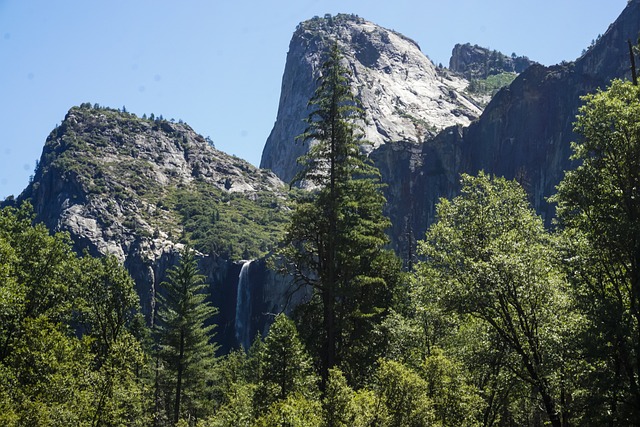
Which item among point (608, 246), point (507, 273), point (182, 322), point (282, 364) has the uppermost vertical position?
point (608, 246)

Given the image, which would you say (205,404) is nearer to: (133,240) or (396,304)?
(396,304)

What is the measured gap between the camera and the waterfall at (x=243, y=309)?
358 feet

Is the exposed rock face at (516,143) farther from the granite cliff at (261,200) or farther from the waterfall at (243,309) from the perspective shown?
the waterfall at (243,309)

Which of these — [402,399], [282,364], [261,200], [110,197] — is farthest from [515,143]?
[110,197]

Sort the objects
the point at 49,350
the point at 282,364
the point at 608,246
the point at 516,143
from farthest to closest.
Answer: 1. the point at 516,143
2. the point at 282,364
3. the point at 49,350
4. the point at 608,246

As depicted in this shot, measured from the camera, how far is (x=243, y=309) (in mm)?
115188

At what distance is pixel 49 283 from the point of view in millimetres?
27031

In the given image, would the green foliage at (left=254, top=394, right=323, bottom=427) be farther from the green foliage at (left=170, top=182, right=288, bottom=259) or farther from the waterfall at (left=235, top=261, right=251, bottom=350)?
the green foliage at (left=170, top=182, right=288, bottom=259)

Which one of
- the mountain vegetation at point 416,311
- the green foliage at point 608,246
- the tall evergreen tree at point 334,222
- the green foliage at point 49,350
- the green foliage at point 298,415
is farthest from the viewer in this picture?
the tall evergreen tree at point 334,222

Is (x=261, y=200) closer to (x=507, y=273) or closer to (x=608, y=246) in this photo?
(x=507, y=273)

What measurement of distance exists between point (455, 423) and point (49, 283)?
2053 cm

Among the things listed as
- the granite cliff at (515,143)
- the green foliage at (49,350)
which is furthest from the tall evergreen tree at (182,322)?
the granite cliff at (515,143)

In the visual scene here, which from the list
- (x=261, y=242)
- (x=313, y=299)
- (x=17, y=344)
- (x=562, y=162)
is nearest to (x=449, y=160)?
(x=562, y=162)

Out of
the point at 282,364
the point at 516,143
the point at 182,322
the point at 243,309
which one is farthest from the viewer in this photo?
the point at 516,143
